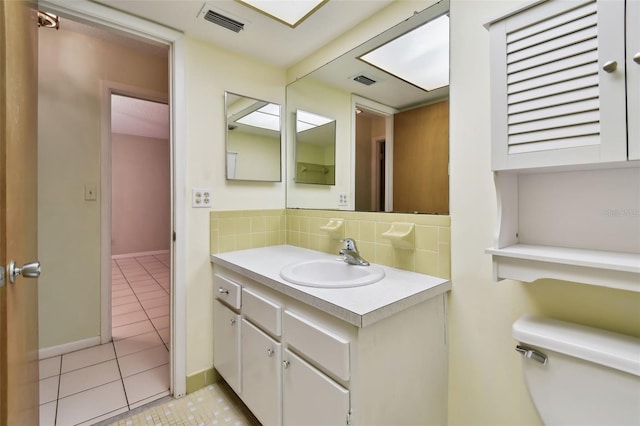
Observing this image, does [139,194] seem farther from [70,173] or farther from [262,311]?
[262,311]

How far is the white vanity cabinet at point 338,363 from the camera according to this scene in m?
0.92

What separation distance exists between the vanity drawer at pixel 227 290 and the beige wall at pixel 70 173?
46.1 inches

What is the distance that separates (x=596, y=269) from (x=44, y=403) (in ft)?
8.39

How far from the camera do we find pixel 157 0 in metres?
1.36

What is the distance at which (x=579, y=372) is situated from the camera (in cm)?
80

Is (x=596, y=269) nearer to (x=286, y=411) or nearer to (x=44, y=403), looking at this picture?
(x=286, y=411)

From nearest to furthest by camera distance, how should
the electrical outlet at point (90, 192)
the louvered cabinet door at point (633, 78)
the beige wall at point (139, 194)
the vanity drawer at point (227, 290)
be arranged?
the louvered cabinet door at point (633, 78) → the vanity drawer at point (227, 290) → the electrical outlet at point (90, 192) → the beige wall at point (139, 194)

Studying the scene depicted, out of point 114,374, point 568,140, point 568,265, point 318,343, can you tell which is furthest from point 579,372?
point 114,374

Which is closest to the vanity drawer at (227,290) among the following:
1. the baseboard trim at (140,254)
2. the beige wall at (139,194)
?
the beige wall at (139,194)

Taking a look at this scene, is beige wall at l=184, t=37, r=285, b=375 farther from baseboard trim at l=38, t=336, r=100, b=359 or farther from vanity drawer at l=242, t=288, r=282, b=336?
baseboard trim at l=38, t=336, r=100, b=359

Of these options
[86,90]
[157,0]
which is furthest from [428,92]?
[86,90]

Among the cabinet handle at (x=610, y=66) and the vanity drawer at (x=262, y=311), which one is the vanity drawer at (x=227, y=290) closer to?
the vanity drawer at (x=262, y=311)

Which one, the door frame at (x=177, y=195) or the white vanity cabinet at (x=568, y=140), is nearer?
the white vanity cabinet at (x=568, y=140)

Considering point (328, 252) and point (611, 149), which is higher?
point (611, 149)
